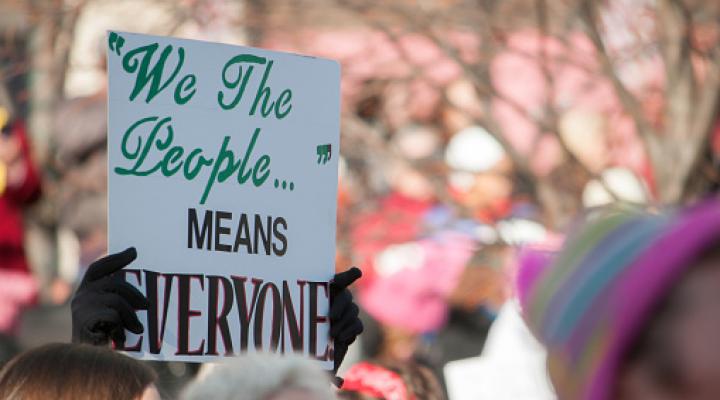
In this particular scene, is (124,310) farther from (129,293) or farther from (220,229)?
(220,229)

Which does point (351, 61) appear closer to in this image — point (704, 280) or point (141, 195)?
point (141, 195)

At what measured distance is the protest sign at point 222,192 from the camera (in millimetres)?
3578

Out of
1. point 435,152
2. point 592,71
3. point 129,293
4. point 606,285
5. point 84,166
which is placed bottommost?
point 129,293

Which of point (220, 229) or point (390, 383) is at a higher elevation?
point (220, 229)

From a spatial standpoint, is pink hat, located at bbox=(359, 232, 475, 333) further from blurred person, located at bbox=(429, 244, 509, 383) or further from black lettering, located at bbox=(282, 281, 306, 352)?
black lettering, located at bbox=(282, 281, 306, 352)

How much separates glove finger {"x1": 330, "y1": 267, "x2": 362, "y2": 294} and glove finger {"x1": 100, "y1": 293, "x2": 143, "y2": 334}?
1.68 feet

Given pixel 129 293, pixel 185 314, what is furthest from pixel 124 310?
pixel 185 314

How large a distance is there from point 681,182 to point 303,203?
3.28m

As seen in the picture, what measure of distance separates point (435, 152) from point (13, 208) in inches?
101

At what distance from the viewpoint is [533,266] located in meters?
1.60

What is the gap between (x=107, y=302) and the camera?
3.38 meters

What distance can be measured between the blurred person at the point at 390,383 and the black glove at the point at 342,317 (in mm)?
1139

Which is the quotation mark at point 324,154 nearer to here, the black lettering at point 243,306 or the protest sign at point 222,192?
the protest sign at point 222,192

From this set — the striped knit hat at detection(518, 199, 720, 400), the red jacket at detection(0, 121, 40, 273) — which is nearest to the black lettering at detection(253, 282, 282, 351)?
the striped knit hat at detection(518, 199, 720, 400)
